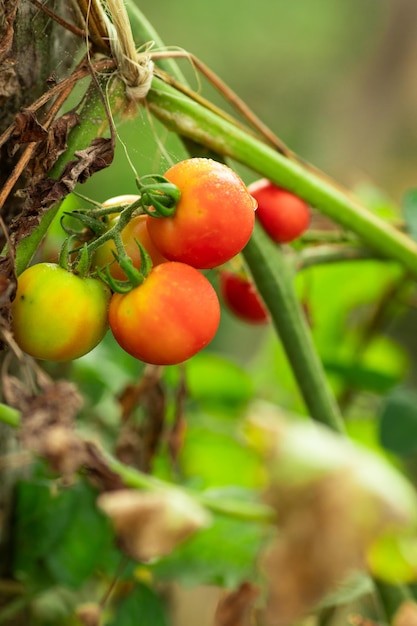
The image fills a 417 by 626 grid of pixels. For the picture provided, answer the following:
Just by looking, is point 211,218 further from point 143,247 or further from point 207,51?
point 207,51

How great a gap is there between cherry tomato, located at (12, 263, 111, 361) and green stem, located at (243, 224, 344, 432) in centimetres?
16

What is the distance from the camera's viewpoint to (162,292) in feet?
1.16

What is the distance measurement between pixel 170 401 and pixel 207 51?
2.71 meters

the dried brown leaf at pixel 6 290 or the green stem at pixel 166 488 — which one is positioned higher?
the dried brown leaf at pixel 6 290

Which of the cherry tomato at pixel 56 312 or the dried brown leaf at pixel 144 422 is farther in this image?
the dried brown leaf at pixel 144 422

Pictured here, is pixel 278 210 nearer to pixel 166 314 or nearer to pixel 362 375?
pixel 166 314

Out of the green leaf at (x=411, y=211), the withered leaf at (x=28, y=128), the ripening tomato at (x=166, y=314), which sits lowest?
the green leaf at (x=411, y=211)

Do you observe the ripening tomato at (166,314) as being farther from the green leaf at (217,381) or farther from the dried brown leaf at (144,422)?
the green leaf at (217,381)

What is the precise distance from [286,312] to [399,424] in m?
0.24

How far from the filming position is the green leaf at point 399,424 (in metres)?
0.68

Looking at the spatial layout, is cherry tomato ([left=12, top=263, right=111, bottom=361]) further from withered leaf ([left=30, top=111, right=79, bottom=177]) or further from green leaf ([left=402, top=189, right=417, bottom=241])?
green leaf ([left=402, top=189, right=417, bottom=241])

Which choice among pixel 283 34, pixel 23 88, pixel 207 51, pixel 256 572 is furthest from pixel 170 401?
pixel 283 34

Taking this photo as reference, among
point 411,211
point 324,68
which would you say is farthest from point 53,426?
point 324,68

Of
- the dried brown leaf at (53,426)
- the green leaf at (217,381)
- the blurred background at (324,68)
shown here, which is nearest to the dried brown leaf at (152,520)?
the dried brown leaf at (53,426)
